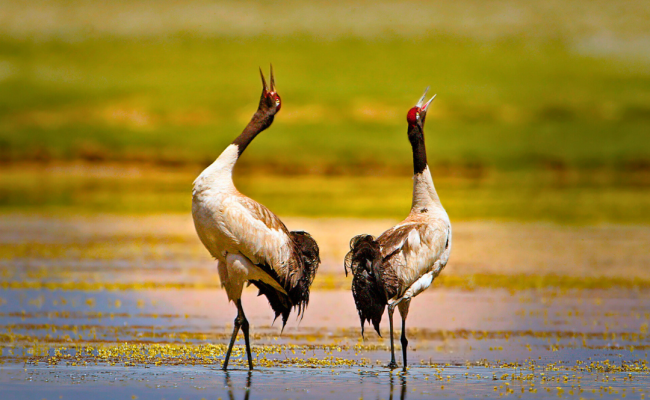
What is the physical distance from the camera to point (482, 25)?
5379 inches

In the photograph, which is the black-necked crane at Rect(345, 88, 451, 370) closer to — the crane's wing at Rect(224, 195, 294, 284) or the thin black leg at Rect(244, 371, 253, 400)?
the crane's wing at Rect(224, 195, 294, 284)

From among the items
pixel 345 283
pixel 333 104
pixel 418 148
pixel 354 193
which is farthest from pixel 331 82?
pixel 418 148

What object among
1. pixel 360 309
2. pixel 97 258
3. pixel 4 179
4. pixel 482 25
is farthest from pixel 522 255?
pixel 482 25

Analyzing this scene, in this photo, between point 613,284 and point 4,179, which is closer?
point 613,284

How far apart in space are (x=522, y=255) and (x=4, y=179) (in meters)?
44.9

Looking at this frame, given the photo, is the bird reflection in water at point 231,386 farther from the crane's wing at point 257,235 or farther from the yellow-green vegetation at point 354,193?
the yellow-green vegetation at point 354,193

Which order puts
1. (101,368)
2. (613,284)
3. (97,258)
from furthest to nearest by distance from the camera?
(97,258) < (613,284) < (101,368)

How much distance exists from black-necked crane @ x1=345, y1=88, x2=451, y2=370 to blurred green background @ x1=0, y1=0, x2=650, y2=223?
25.2m

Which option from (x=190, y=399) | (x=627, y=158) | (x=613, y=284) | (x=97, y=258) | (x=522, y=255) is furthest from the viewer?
(x=627, y=158)

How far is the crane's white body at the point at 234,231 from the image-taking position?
37.4 feet

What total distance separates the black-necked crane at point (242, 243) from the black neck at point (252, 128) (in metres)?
0.02

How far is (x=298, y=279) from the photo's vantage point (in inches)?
465

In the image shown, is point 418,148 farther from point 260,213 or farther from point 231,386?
point 231,386

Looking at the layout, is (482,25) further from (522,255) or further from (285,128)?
(522,255)
